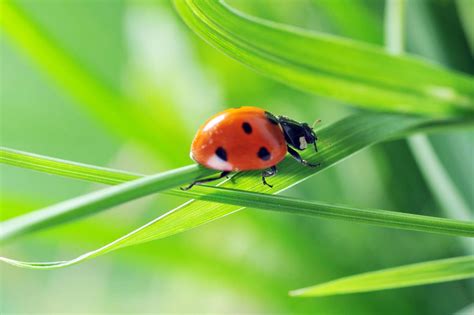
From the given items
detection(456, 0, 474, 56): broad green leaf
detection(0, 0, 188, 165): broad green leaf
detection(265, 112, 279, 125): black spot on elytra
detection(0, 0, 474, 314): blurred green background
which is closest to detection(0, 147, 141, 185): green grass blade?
detection(265, 112, 279, 125): black spot on elytra

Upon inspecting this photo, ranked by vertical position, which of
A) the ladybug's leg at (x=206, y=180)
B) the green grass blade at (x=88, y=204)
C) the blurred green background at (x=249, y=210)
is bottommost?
the green grass blade at (x=88, y=204)

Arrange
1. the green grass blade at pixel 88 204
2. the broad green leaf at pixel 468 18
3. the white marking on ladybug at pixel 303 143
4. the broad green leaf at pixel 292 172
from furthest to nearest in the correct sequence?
the broad green leaf at pixel 468 18
the white marking on ladybug at pixel 303 143
the broad green leaf at pixel 292 172
the green grass blade at pixel 88 204

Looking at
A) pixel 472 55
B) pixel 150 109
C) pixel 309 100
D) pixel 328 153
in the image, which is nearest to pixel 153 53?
pixel 150 109

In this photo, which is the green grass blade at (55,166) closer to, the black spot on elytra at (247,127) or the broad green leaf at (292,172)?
the broad green leaf at (292,172)

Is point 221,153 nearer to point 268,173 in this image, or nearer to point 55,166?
point 268,173

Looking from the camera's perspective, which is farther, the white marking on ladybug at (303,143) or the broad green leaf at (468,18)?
the broad green leaf at (468,18)

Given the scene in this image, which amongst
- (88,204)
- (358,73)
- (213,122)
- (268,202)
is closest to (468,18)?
(358,73)

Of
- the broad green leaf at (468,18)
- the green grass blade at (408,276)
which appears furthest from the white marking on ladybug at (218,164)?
the broad green leaf at (468,18)

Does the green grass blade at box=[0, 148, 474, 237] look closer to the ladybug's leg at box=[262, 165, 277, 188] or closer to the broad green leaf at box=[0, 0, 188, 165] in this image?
the ladybug's leg at box=[262, 165, 277, 188]

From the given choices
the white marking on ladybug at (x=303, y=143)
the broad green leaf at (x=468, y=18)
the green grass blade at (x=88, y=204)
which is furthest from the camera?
the broad green leaf at (x=468, y=18)
